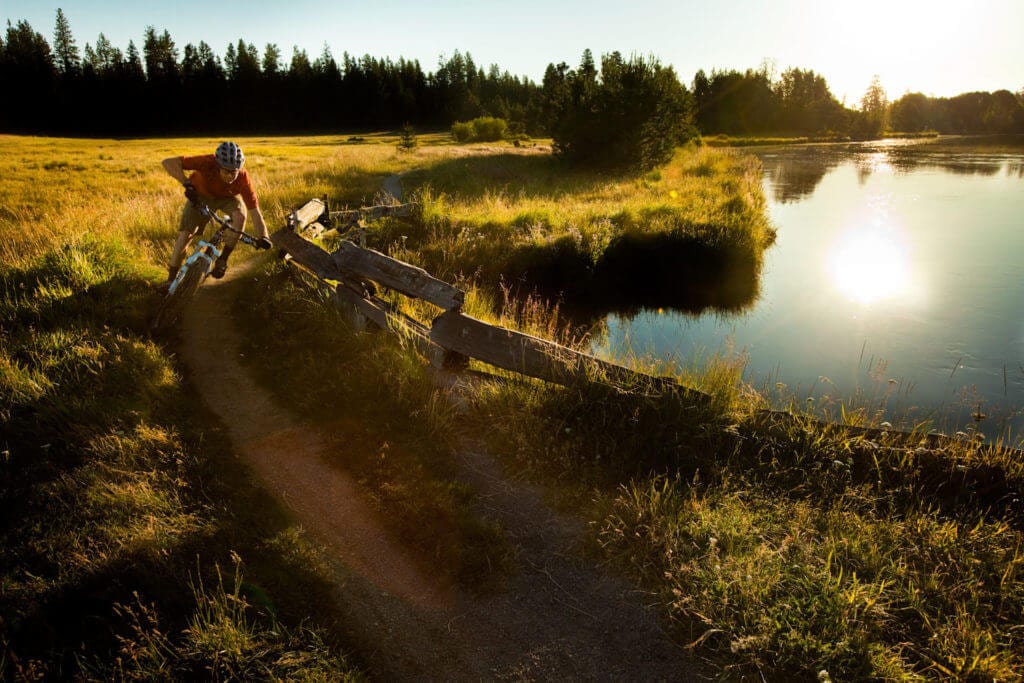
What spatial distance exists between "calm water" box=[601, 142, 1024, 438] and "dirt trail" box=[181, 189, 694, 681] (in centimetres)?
432

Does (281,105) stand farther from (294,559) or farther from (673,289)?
(294,559)

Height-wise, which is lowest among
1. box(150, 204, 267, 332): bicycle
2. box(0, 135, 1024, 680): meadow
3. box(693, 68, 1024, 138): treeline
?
box(0, 135, 1024, 680): meadow

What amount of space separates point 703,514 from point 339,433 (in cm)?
401

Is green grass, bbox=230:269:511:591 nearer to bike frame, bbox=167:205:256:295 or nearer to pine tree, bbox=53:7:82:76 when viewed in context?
bike frame, bbox=167:205:256:295

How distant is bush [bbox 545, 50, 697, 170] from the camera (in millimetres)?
29656

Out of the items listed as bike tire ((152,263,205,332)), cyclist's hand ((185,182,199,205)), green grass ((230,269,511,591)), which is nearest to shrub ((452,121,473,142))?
green grass ((230,269,511,591))

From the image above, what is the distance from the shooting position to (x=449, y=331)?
6953mm

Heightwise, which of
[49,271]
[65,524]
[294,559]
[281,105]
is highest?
[281,105]

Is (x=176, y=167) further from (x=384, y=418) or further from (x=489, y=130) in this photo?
(x=489, y=130)

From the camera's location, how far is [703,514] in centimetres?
462

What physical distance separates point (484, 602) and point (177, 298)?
683cm

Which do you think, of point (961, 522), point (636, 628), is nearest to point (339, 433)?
point (636, 628)

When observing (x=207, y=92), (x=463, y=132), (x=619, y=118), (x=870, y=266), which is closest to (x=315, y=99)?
(x=207, y=92)

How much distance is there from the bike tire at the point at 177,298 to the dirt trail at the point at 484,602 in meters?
3.43
